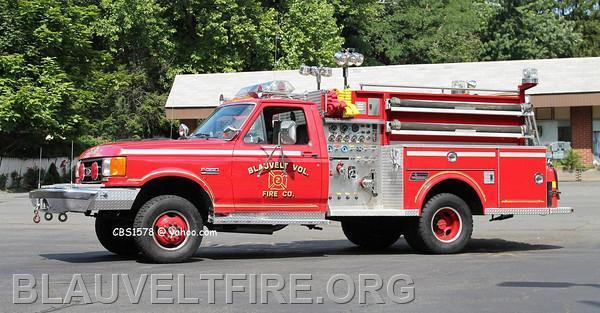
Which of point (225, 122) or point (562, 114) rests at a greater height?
point (562, 114)

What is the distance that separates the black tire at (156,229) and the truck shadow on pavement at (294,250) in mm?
575

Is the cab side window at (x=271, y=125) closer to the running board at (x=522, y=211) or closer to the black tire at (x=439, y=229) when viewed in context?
the black tire at (x=439, y=229)

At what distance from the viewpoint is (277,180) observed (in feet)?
37.9

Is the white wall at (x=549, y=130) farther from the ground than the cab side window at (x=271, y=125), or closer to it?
farther from the ground

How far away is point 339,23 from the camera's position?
5478cm

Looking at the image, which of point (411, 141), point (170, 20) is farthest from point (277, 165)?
point (170, 20)

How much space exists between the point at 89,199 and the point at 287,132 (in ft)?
8.84

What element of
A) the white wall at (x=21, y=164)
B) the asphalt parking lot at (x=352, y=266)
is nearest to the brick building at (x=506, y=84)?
the white wall at (x=21, y=164)

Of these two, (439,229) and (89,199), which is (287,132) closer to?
(89,199)

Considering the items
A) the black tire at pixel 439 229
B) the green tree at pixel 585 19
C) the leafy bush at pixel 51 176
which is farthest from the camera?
the green tree at pixel 585 19

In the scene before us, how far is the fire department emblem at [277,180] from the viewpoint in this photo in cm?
1149

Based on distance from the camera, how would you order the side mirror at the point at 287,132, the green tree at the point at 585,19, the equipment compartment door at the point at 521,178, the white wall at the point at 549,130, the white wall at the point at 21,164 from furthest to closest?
1. the green tree at the point at 585,19
2. the white wall at the point at 549,130
3. the white wall at the point at 21,164
4. the equipment compartment door at the point at 521,178
5. the side mirror at the point at 287,132

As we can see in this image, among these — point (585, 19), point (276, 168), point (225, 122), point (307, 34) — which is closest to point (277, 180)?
point (276, 168)

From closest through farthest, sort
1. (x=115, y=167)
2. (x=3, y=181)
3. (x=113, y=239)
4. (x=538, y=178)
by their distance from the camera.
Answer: (x=115, y=167), (x=113, y=239), (x=538, y=178), (x=3, y=181)
